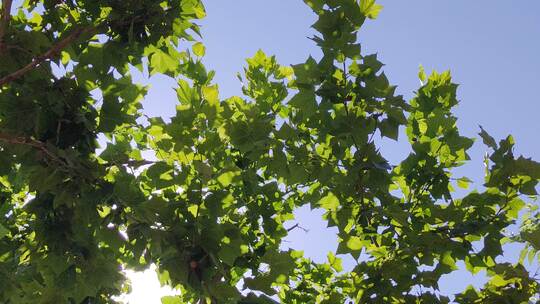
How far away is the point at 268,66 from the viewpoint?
5.91m

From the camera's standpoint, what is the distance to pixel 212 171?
12.2 feet

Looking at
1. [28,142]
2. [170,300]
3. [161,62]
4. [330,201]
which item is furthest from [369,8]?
[170,300]

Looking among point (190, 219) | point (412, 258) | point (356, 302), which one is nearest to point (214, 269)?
point (190, 219)

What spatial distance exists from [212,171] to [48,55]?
1335 millimetres

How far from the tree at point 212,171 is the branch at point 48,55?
14 mm

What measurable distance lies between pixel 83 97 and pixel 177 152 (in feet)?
2.69

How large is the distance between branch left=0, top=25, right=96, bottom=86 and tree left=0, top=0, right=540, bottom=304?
0.01 meters

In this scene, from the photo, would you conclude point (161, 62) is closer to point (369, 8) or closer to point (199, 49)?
point (199, 49)

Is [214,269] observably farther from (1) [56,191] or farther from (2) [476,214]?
(2) [476,214]

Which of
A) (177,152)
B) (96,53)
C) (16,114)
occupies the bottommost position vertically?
(177,152)

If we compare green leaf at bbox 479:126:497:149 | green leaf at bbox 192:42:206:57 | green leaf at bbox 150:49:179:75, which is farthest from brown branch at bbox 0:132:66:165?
green leaf at bbox 479:126:497:149

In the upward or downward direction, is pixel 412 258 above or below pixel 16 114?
below

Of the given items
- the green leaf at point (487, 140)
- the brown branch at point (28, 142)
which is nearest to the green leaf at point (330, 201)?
the green leaf at point (487, 140)

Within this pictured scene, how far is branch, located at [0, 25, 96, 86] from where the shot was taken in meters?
3.29
